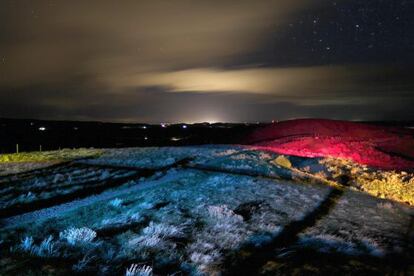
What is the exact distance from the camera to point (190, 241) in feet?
23.8

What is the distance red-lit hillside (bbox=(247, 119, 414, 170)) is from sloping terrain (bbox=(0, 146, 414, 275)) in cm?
1254

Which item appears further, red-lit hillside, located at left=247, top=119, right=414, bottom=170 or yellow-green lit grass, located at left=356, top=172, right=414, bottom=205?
red-lit hillside, located at left=247, top=119, right=414, bottom=170

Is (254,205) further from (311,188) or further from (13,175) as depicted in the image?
(13,175)

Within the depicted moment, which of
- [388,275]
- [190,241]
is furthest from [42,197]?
[388,275]

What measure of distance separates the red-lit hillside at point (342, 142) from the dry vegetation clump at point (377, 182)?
5095 mm

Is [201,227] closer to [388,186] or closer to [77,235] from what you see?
[77,235]

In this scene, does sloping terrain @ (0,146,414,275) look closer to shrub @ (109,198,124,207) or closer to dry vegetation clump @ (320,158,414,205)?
shrub @ (109,198,124,207)

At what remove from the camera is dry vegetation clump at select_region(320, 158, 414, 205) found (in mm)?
14281

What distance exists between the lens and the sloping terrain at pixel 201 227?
20.2ft

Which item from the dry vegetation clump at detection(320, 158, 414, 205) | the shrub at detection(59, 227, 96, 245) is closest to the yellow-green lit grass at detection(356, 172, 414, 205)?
the dry vegetation clump at detection(320, 158, 414, 205)

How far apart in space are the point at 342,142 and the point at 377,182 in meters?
15.4

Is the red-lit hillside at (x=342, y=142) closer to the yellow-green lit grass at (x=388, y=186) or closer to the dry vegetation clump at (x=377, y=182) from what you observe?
the dry vegetation clump at (x=377, y=182)

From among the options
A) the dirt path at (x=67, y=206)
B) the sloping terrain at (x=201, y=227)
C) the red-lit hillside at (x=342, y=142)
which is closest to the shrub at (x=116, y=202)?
the sloping terrain at (x=201, y=227)

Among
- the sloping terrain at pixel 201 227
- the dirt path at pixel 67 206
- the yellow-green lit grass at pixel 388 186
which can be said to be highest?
the dirt path at pixel 67 206
